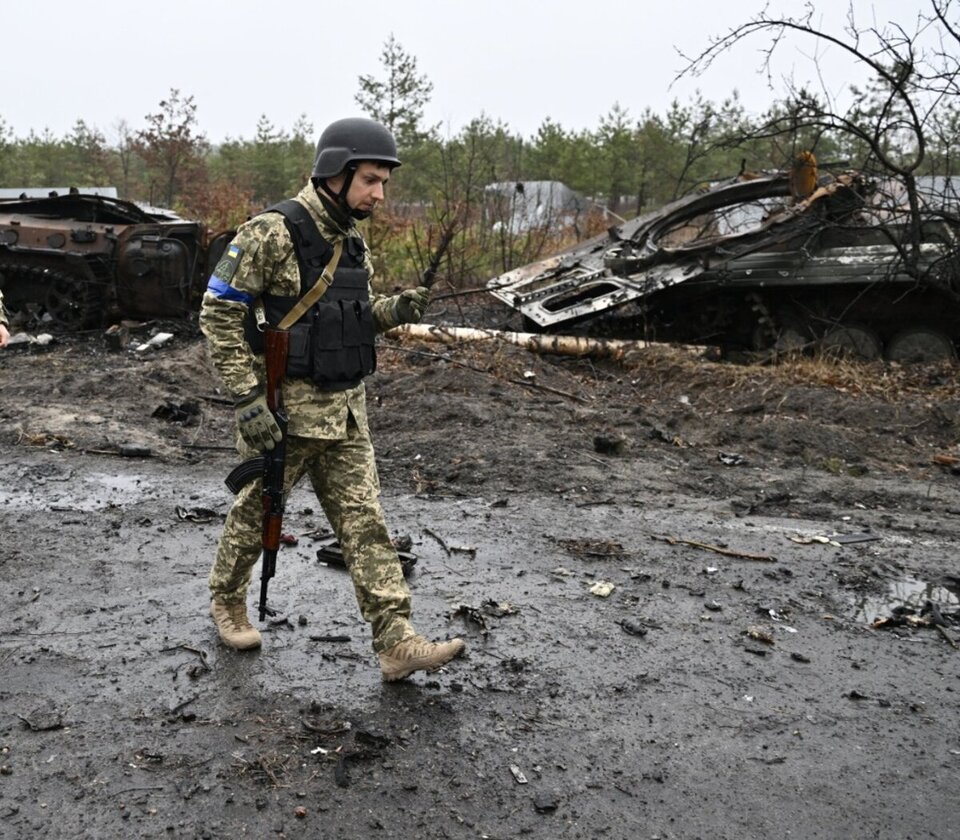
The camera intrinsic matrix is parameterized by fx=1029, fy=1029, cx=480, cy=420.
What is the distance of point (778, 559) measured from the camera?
5.13 meters

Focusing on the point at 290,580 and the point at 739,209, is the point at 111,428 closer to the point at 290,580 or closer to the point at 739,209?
the point at 290,580

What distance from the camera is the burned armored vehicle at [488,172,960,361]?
1056cm

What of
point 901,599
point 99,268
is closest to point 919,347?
point 901,599

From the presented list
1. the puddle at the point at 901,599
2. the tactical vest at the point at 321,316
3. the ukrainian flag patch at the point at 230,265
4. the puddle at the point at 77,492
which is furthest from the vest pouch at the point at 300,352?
the puddle at the point at 77,492

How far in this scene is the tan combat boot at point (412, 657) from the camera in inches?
140

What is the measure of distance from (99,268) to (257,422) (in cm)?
938

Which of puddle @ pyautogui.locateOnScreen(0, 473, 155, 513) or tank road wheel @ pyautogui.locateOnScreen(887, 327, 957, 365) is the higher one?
tank road wheel @ pyautogui.locateOnScreen(887, 327, 957, 365)

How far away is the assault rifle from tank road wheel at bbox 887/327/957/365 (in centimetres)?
865

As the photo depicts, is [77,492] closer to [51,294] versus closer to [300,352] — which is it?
[300,352]

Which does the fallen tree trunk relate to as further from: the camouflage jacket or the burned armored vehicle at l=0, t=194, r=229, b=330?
the camouflage jacket

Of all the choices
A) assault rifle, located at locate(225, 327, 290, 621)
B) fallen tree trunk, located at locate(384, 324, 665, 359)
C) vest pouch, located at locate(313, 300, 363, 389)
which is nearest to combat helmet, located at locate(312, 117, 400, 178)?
vest pouch, located at locate(313, 300, 363, 389)

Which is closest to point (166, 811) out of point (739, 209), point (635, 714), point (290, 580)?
point (635, 714)

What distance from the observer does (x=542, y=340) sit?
10.7 m

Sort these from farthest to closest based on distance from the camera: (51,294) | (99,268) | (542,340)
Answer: (51,294) < (99,268) < (542,340)
